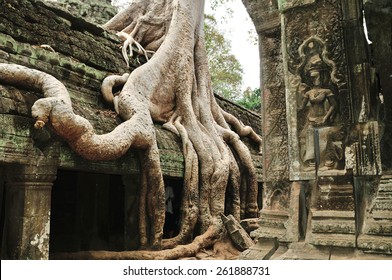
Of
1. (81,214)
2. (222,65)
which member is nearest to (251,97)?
(222,65)

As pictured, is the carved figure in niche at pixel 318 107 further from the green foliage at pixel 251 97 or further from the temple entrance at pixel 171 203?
the green foliage at pixel 251 97

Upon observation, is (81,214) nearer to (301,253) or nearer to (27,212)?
(27,212)

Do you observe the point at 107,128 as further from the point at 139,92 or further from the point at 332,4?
the point at 332,4

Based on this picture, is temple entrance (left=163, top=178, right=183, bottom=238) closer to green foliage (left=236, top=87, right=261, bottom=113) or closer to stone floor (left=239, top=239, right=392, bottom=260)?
stone floor (left=239, top=239, right=392, bottom=260)

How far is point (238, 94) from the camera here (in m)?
21.6

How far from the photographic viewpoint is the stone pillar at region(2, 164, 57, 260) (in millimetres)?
3436

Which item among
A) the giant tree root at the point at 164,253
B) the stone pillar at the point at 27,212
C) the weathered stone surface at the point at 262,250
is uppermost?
the stone pillar at the point at 27,212

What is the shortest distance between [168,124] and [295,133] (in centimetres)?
320

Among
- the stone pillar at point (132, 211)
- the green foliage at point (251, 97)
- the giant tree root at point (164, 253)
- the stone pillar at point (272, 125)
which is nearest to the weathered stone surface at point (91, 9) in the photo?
the stone pillar at point (132, 211)

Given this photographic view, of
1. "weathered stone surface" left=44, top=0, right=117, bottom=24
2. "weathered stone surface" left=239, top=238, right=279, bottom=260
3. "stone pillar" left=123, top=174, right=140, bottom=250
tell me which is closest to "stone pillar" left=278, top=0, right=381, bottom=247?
"weathered stone surface" left=239, top=238, right=279, bottom=260

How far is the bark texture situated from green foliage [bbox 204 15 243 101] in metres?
11.3

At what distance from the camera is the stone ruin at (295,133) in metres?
2.66

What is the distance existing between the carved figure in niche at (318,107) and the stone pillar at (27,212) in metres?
2.41

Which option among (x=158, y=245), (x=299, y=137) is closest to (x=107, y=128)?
(x=158, y=245)
